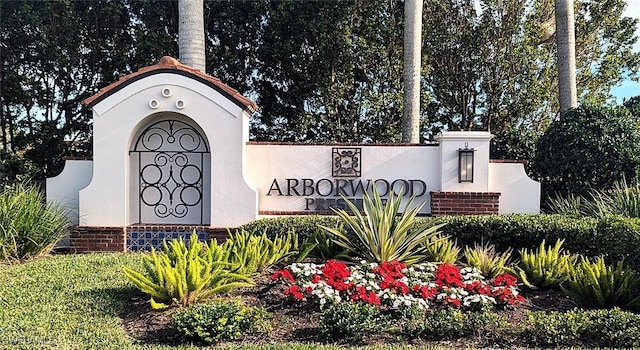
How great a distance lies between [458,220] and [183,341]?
4792mm

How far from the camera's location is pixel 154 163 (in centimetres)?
1028

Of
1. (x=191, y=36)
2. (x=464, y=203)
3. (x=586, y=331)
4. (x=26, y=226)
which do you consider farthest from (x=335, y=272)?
(x=191, y=36)

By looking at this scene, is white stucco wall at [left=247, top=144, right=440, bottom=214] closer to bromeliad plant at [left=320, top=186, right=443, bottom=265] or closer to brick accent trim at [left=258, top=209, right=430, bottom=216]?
brick accent trim at [left=258, top=209, right=430, bottom=216]

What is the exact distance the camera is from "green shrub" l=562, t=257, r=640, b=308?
567 cm

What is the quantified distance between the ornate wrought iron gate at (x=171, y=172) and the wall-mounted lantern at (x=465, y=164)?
4.74 m

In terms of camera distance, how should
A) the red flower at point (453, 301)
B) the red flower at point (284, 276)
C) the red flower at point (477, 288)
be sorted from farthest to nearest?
the red flower at point (284, 276) → the red flower at point (477, 288) → the red flower at point (453, 301)

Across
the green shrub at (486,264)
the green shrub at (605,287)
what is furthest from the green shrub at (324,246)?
the green shrub at (605,287)

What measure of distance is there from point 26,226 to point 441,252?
6.33 metres

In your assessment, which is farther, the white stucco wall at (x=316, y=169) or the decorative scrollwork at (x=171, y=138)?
the white stucco wall at (x=316, y=169)

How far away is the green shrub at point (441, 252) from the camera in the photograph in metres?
7.22

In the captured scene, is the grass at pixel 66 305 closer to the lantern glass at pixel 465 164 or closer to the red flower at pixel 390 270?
the red flower at pixel 390 270

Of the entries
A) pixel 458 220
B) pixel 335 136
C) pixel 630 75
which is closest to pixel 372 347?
pixel 458 220

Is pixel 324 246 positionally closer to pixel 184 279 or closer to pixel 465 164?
pixel 184 279

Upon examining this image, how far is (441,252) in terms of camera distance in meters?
7.26
